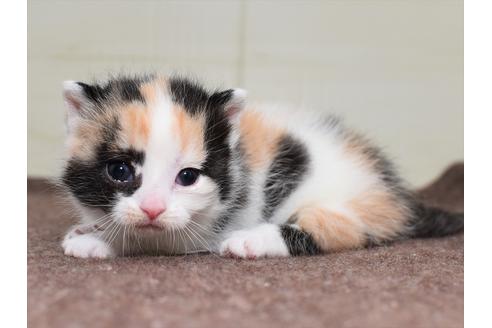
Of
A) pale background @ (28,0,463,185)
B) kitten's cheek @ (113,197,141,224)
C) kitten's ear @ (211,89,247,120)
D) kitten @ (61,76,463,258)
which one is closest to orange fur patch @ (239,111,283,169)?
kitten @ (61,76,463,258)

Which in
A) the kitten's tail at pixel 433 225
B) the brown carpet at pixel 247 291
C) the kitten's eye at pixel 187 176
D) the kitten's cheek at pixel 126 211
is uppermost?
the kitten's eye at pixel 187 176

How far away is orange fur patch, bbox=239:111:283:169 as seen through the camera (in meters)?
1.92

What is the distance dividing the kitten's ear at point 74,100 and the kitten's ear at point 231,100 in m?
0.40

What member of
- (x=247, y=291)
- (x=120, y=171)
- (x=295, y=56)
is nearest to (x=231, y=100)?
(x=120, y=171)

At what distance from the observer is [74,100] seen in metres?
1.72

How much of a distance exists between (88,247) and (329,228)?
2.54ft

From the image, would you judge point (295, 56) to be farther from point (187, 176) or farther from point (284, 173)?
point (187, 176)

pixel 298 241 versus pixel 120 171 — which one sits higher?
pixel 120 171

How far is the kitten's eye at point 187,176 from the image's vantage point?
157 centimetres

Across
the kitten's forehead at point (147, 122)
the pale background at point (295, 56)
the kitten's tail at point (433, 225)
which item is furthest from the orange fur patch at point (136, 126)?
the kitten's tail at point (433, 225)

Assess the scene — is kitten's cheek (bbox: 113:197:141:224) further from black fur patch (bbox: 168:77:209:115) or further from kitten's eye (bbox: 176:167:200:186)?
black fur patch (bbox: 168:77:209:115)

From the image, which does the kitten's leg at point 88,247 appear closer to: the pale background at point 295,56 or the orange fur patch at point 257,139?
the orange fur patch at point 257,139

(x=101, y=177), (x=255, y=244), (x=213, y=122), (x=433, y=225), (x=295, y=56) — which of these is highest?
(x=295, y=56)

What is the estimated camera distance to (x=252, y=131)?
6.49 feet
